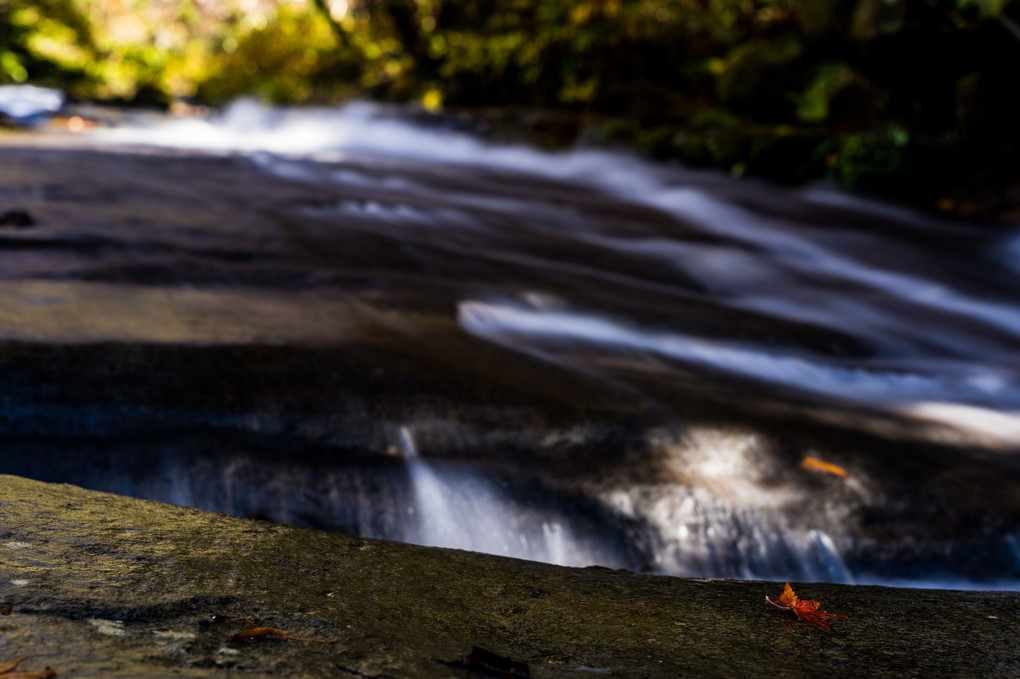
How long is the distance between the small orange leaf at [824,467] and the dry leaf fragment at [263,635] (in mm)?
1916

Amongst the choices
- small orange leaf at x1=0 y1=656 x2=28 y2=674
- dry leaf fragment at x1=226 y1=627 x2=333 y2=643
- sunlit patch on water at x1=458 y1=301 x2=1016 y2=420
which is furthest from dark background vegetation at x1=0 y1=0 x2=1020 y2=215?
small orange leaf at x1=0 y1=656 x2=28 y2=674

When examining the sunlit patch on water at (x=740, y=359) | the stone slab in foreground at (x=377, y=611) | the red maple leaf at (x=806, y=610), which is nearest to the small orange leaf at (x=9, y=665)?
the stone slab in foreground at (x=377, y=611)

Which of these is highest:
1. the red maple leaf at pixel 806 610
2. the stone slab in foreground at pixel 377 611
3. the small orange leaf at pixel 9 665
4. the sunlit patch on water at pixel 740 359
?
the small orange leaf at pixel 9 665

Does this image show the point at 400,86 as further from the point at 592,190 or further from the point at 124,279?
the point at 124,279

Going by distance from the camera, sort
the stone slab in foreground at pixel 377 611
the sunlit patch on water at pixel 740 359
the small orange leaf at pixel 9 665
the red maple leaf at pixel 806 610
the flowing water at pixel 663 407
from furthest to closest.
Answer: the sunlit patch on water at pixel 740 359, the flowing water at pixel 663 407, the red maple leaf at pixel 806 610, the stone slab in foreground at pixel 377 611, the small orange leaf at pixel 9 665

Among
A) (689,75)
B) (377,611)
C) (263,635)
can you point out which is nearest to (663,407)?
(377,611)

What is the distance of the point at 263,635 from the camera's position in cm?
126

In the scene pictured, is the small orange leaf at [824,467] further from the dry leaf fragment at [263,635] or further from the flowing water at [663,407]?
the dry leaf fragment at [263,635]

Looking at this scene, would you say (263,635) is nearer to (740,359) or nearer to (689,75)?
(740,359)

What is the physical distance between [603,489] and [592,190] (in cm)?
656

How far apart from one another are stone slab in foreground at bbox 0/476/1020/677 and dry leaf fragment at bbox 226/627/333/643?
0.04 feet

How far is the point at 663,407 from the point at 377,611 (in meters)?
1.72

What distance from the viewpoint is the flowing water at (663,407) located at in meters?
2.36

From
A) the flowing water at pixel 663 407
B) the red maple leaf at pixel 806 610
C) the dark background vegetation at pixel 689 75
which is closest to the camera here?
the red maple leaf at pixel 806 610
